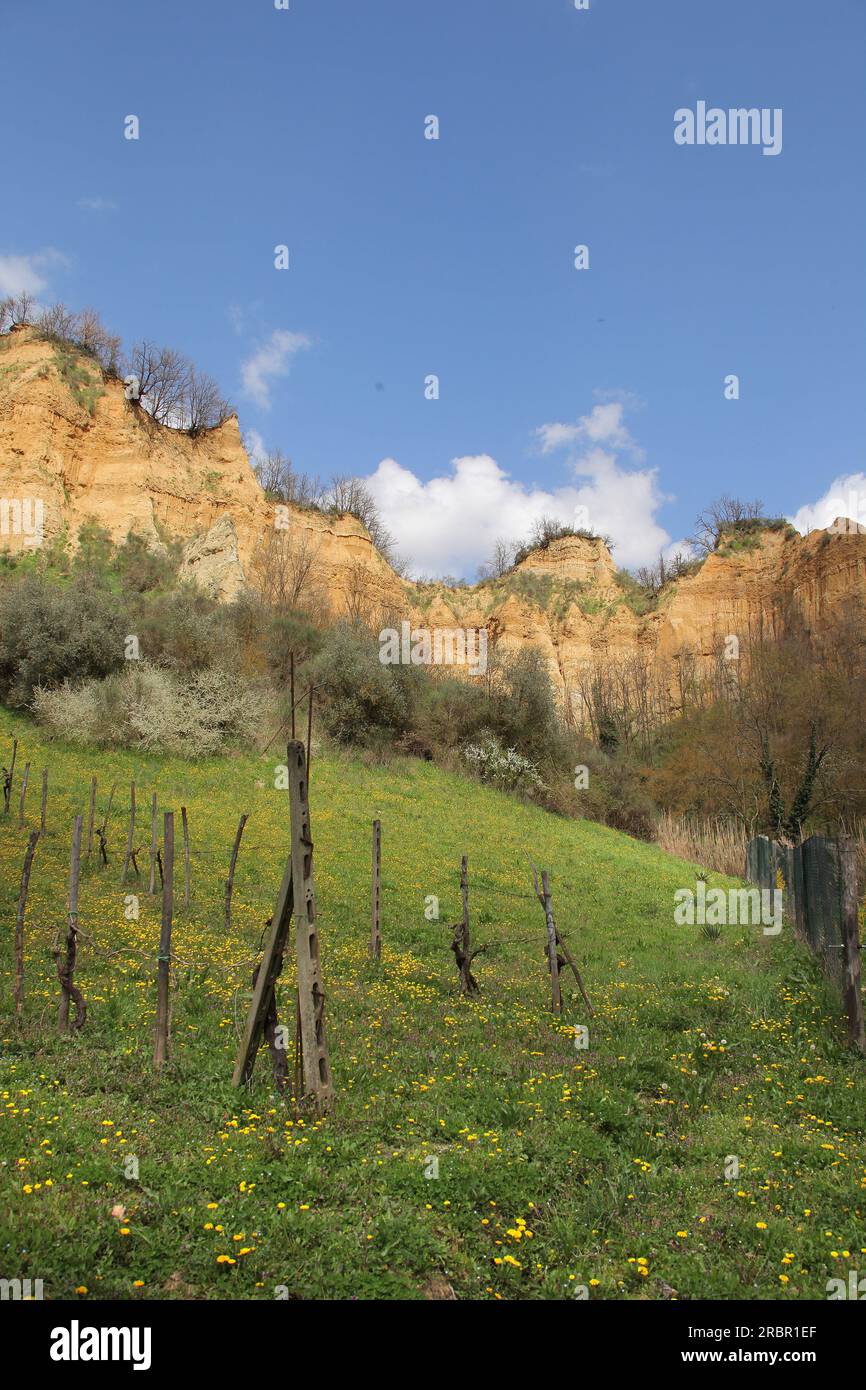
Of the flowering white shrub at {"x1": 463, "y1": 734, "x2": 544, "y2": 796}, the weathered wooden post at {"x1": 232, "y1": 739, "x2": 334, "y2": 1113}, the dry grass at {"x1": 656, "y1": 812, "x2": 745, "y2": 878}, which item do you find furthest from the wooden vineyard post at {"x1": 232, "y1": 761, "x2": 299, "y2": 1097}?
the flowering white shrub at {"x1": 463, "y1": 734, "x2": 544, "y2": 796}

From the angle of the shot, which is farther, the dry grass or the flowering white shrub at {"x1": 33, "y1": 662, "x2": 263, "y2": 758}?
the dry grass

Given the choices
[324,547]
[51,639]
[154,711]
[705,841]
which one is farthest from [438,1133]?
[324,547]

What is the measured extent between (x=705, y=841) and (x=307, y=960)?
2740 centimetres

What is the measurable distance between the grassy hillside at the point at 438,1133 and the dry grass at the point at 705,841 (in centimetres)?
1568

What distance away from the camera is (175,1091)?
18.1 feet

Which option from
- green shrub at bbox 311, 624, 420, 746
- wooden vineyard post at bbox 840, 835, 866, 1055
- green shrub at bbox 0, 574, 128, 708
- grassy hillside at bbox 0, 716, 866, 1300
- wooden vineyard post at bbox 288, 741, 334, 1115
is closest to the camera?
grassy hillside at bbox 0, 716, 866, 1300

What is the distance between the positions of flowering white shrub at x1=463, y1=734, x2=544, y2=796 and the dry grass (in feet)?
20.0

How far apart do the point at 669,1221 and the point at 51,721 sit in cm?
2507

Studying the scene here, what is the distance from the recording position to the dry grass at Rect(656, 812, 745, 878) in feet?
86.3

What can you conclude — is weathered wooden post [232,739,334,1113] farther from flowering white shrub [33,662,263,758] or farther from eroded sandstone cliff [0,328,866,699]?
eroded sandstone cliff [0,328,866,699]

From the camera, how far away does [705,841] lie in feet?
97.9

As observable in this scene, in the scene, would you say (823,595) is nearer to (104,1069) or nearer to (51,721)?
(51,721)

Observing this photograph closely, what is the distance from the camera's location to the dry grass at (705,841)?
86.3 feet
